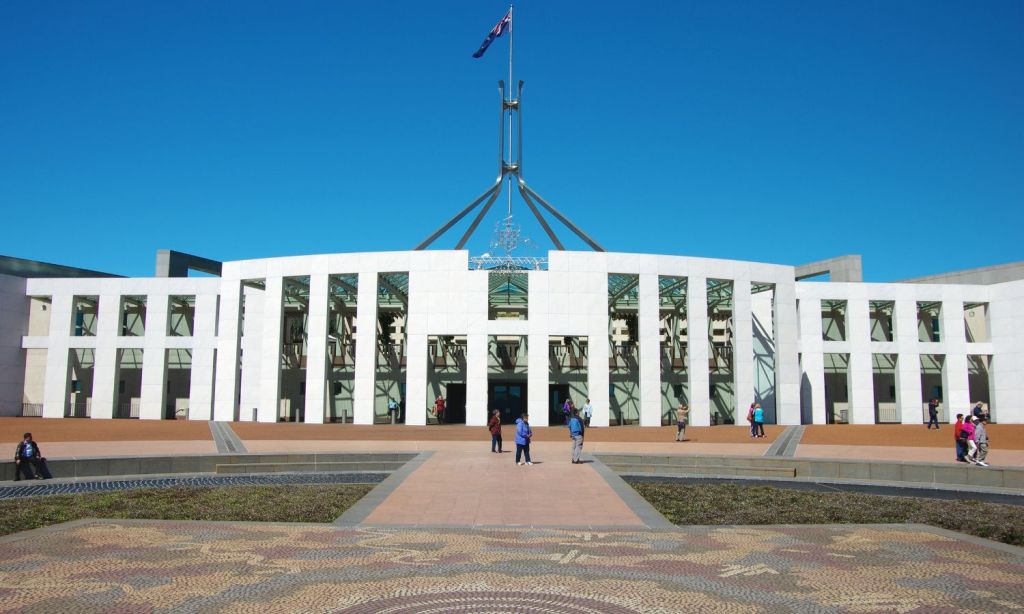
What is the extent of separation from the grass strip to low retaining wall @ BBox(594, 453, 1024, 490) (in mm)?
8027

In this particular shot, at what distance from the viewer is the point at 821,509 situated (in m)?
13.2

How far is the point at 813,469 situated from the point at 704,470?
2674 millimetres

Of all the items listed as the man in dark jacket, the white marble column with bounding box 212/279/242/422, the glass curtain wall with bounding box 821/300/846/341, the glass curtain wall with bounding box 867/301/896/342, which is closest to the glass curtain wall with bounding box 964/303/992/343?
the glass curtain wall with bounding box 867/301/896/342

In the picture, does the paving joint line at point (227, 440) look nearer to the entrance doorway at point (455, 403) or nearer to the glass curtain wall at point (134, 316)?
the entrance doorway at point (455, 403)

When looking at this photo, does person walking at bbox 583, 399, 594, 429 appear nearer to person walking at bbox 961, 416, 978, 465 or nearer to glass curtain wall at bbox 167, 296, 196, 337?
person walking at bbox 961, 416, 978, 465

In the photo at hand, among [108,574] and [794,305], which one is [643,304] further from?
[108,574]

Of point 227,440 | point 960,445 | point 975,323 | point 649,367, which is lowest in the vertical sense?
point 227,440

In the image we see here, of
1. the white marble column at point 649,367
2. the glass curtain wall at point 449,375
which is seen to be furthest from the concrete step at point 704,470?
the glass curtain wall at point 449,375

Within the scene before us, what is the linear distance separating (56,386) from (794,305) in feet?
145

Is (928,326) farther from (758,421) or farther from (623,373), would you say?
(758,421)

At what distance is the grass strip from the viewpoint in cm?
1164

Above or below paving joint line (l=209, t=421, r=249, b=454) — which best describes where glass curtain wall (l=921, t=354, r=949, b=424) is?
above

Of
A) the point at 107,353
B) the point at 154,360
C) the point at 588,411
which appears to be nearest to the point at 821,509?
the point at 588,411

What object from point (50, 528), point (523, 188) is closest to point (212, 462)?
point (50, 528)
